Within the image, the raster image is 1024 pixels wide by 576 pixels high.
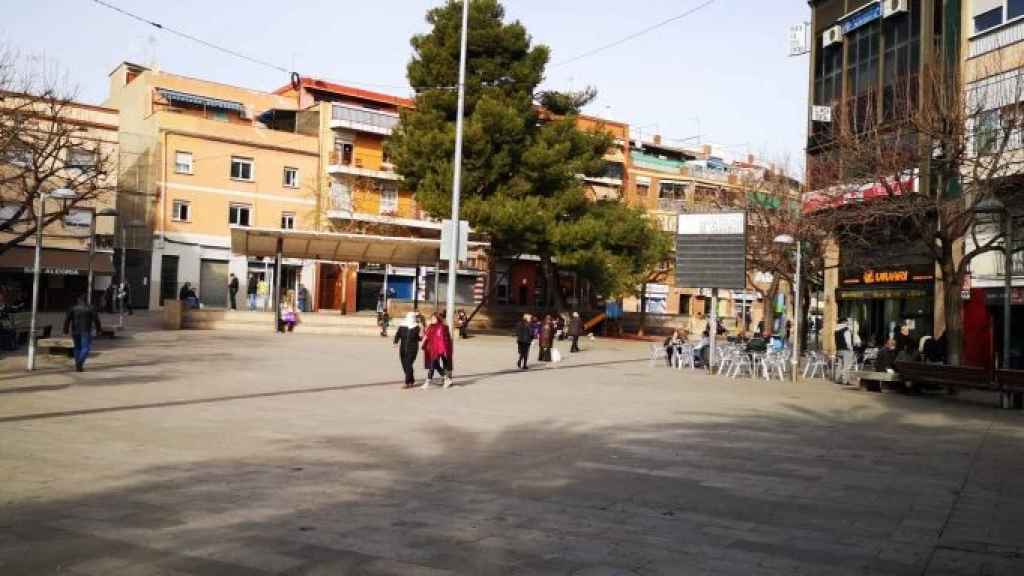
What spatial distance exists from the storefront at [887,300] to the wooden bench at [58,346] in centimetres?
2217

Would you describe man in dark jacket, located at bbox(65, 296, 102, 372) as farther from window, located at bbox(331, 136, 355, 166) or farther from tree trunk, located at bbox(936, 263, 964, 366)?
window, located at bbox(331, 136, 355, 166)

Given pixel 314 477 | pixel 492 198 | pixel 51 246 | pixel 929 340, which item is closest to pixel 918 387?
pixel 929 340

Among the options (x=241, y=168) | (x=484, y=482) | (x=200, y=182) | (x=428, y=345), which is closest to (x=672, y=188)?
(x=241, y=168)

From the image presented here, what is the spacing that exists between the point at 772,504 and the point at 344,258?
30342 millimetres

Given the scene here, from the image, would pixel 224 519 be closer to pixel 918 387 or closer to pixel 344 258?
pixel 918 387

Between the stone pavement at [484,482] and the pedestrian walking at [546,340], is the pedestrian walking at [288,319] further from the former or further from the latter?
the stone pavement at [484,482]

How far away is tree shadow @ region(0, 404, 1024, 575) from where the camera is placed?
5816 millimetres

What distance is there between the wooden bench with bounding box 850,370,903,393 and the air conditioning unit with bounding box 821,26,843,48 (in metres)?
15.6

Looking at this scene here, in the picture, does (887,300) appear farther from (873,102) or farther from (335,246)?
(335,246)

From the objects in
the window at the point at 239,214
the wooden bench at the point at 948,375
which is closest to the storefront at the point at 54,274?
the window at the point at 239,214

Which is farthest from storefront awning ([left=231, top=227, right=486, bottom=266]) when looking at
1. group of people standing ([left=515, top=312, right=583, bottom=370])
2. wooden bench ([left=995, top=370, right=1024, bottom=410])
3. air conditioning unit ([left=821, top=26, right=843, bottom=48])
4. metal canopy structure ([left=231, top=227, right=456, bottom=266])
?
wooden bench ([left=995, top=370, right=1024, bottom=410])

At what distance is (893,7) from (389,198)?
33.7 meters

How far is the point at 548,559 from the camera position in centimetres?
591

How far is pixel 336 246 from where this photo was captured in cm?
3516
